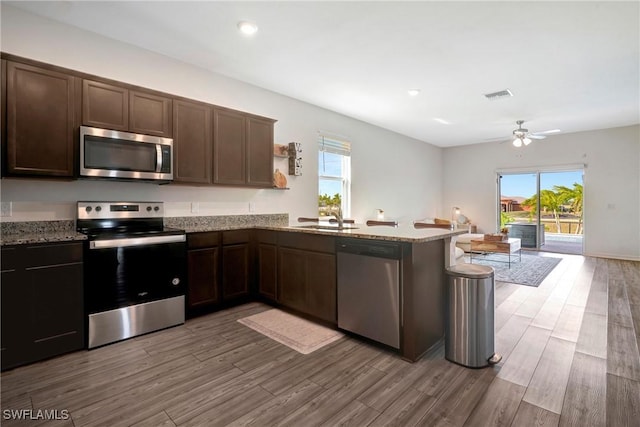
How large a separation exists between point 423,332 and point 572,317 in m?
2.00

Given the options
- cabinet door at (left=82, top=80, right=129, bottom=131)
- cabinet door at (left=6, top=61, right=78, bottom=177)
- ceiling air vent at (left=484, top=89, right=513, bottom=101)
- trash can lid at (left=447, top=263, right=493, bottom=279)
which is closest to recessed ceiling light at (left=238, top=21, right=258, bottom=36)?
cabinet door at (left=82, top=80, right=129, bottom=131)

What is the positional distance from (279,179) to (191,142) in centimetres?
143

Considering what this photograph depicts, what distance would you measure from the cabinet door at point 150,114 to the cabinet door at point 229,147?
20.8 inches

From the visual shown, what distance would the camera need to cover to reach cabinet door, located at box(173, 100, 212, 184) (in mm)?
3324

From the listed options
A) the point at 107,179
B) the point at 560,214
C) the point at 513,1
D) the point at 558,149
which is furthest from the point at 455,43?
the point at 560,214

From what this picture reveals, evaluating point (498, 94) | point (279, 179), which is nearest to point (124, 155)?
point (279, 179)

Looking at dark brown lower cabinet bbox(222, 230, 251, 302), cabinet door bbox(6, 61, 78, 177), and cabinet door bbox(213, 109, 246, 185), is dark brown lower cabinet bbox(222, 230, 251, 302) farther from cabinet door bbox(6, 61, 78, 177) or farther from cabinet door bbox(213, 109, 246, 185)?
cabinet door bbox(6, 61, 78, 177)

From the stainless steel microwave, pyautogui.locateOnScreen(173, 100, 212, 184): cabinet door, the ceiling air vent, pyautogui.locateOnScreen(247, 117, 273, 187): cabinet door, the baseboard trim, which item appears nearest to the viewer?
the stainless steel microwave

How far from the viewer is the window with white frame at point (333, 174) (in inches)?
216

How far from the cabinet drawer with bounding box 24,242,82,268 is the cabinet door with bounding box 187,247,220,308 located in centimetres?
95

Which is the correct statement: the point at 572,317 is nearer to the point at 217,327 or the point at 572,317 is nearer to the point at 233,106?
the point at 217,327

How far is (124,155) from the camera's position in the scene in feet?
9.60

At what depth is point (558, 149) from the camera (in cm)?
759

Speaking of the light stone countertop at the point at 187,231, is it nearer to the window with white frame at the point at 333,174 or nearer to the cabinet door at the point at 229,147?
the cabinet door at the point at 229,147
